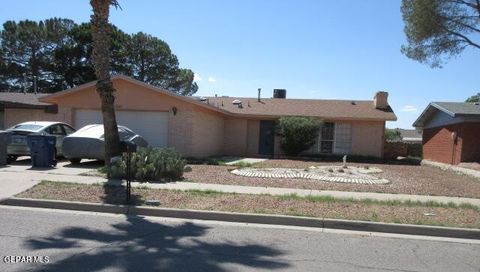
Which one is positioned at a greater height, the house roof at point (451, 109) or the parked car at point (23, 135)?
the house roof at point (451, 109)

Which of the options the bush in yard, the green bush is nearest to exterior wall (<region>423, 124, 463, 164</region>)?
the bush in yard

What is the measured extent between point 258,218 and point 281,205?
117cm

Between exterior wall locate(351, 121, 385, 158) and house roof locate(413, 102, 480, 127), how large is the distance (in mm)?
3235

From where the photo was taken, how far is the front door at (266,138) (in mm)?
27172

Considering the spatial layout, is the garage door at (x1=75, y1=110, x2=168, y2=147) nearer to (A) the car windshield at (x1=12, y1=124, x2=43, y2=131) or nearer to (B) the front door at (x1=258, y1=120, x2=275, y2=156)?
(A) the car windshield at (x1=12, y1=124, x2=43, y2=131)

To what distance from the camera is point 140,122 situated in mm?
21703

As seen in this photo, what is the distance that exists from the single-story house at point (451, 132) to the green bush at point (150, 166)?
46.8ft

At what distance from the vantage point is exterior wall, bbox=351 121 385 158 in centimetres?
2636

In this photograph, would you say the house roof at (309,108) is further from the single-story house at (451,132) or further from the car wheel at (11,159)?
the car wheel at (11,159)

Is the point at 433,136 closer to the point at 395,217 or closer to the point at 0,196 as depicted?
the point at 395,217

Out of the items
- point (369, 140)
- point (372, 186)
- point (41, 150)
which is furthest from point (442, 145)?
A: point (41, 150)

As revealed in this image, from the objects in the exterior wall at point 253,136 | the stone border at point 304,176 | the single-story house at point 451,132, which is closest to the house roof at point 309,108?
the exterior wall at point 253,136

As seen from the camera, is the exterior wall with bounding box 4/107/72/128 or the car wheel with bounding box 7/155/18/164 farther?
the exterior wall with bounding box 4/107/72/128

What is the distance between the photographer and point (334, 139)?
26844mm
